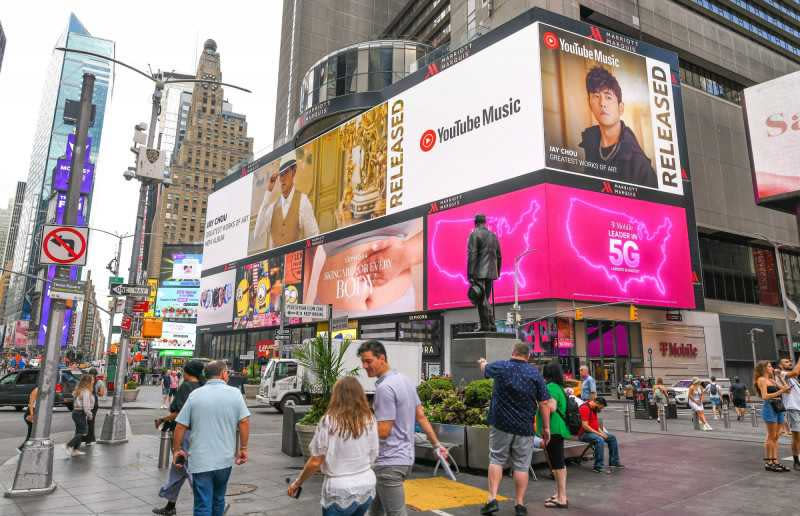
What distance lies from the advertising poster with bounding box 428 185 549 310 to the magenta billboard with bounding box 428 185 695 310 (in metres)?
0.07

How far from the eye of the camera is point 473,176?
132 ft

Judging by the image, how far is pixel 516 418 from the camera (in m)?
6.39

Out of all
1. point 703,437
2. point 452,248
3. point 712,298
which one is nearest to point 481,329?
point 703,437

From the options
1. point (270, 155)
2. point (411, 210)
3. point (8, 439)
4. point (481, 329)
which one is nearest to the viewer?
point (481, 329)

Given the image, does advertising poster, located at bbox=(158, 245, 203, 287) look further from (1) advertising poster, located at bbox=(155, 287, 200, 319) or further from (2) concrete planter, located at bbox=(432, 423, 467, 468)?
(2) concrete planter, located at bbox=(432, 423, 467, 468)

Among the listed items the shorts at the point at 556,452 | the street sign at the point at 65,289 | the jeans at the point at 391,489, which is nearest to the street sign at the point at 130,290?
the street sign at the point at 65,289

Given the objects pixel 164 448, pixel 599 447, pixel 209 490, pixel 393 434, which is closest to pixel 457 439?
pixel 599 447

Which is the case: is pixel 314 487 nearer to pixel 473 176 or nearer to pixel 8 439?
pixel 8 439

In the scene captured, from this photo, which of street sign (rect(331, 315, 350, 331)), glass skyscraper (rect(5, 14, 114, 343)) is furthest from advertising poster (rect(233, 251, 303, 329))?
glass skyscraper (rect(5, 14, 114, 343))

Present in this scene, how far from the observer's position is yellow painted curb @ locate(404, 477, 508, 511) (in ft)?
23.5

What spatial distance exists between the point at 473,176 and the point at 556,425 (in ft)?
112

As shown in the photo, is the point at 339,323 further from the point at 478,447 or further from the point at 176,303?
the point at 176,303

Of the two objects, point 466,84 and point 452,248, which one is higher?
point 466,84

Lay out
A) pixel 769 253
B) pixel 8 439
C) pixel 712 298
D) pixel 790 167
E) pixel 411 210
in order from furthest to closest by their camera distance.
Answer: pixel 769 253 → pixel 712 298 → pixel 411 210 → pixel 790 167 → pixel 8 439
